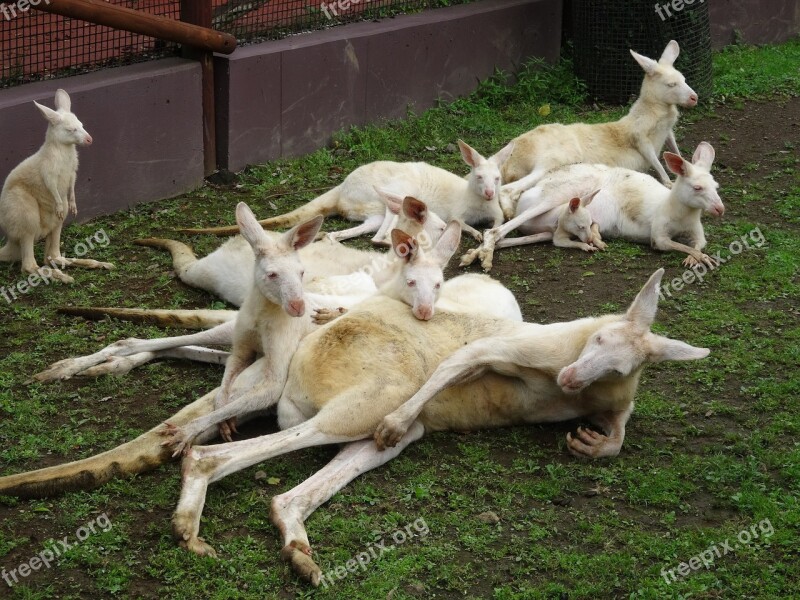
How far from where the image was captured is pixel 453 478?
4723 millimetres

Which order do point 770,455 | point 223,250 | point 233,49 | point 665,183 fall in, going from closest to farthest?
point 770,455
point 223,250
point 233,49
point 665,183

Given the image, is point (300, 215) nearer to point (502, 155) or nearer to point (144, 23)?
point (502, 155)

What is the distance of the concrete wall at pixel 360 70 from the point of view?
8.34m

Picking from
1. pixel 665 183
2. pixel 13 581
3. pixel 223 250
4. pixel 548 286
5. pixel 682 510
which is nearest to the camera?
pixel 13 581

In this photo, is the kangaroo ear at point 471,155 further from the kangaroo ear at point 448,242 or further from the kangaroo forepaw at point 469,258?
the kangaroo ear at point 448,242

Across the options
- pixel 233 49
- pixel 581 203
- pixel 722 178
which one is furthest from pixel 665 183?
pixel 233 49

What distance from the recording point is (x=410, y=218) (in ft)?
19.8

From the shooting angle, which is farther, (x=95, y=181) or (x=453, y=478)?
(x=95, y=181)

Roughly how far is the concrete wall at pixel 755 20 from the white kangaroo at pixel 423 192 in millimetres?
5750

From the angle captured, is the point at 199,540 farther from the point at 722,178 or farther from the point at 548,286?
the point at 722,178

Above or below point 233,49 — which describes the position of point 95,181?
below

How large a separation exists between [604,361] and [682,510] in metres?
0.70
